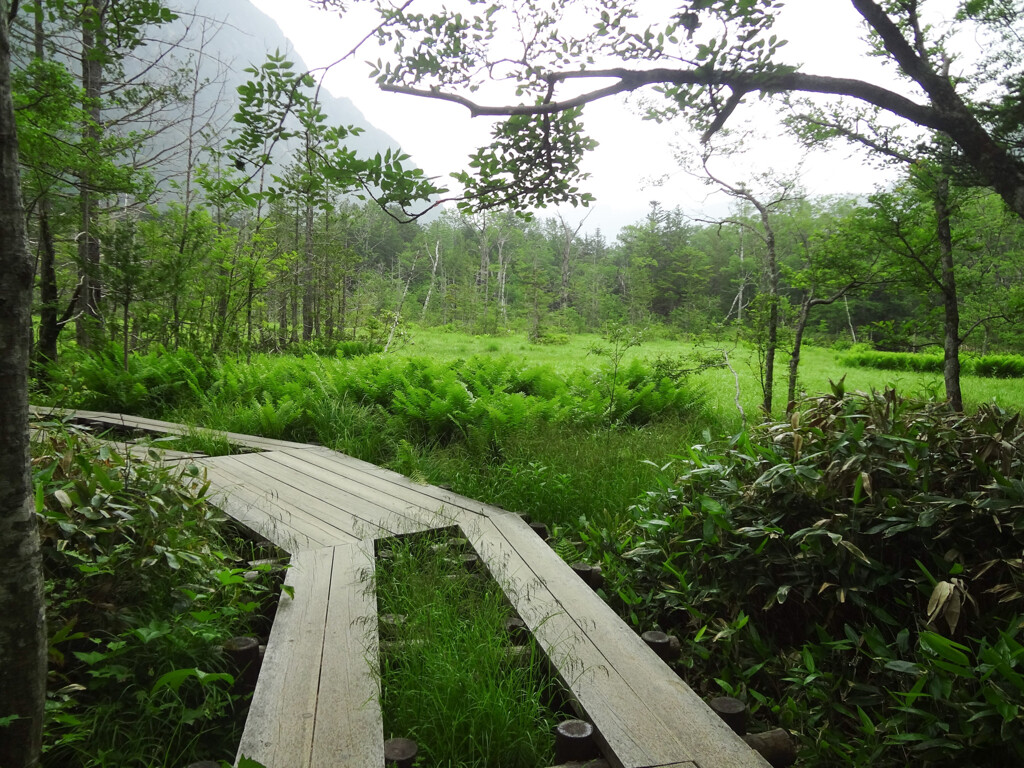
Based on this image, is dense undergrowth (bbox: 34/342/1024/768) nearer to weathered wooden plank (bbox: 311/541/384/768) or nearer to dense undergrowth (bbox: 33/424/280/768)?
weathered wooden plank (bbox: 311/541/384/768)

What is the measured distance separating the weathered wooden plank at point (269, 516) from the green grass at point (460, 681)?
0.67 metres

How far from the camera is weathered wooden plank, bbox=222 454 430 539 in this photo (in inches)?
138

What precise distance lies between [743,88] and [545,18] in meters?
0.94

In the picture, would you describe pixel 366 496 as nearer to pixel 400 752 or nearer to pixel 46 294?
pixel 400 752

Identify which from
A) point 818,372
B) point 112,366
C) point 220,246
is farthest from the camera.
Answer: point 818,372

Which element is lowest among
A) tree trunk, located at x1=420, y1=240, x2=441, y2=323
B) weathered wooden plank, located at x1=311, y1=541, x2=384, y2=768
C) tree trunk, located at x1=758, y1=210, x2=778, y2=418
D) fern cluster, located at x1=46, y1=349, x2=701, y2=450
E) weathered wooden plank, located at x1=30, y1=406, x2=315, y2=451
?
weathered wooden plank, located at x1=311, y1=541, x2=384, y2=768

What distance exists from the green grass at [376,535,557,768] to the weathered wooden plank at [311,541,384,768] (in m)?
0.09

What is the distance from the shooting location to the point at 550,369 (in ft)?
25.0

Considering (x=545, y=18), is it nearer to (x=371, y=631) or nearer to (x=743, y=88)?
(x=743, y=88)

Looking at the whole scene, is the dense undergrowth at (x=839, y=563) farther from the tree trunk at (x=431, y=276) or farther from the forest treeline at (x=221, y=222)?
the tree trunk at (x=431, y=276)

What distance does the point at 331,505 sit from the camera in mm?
3945

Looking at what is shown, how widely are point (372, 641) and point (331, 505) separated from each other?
5.83 feet

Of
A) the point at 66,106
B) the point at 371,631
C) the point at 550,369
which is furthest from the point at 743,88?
the point at 66,106

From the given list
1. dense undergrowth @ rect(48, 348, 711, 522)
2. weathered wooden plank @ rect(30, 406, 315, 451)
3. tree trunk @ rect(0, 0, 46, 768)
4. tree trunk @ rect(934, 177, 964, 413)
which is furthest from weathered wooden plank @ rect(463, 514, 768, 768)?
tree trunk @ rect(934, 177, 964, 413)
